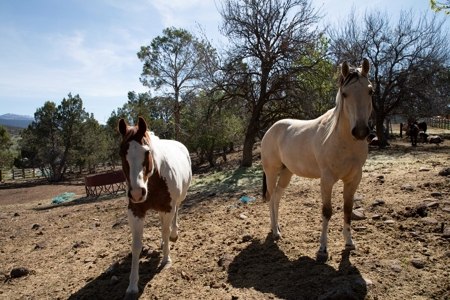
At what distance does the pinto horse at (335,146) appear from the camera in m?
2.87

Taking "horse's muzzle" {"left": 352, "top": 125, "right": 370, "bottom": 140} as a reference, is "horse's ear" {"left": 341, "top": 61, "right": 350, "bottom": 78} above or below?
above

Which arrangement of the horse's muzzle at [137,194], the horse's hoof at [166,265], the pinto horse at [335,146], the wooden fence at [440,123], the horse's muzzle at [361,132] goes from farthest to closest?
the wooden fence at [440,123] → the horse's hoof at [166,265] → the pinto horse at [335,146] → the horse's muzzle at [361,132] → the horse's muzzle at [137,194]

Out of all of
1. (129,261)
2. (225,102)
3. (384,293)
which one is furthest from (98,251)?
(225,102)

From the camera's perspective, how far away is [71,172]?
3244cm

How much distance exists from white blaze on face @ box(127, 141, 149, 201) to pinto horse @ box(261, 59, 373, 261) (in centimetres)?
212

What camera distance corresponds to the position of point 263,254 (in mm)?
3744

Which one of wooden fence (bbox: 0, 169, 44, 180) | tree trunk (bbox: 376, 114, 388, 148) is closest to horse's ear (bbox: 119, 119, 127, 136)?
tree trunk (bbox: 376, 114, 388, 148)

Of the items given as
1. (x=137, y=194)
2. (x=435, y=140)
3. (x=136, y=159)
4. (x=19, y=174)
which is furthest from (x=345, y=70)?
(x=19, y=174)

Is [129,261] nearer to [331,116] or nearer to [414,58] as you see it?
[331,116]

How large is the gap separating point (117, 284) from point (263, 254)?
1.87 metres

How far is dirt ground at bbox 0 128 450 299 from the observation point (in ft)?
9.19

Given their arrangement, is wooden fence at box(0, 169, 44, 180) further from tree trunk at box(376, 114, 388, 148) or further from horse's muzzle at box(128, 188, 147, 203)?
horse's muzzle at box(128, 188, 147, 203)

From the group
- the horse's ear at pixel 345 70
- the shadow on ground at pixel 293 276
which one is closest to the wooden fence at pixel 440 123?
the horse's ear at pixel 345 70

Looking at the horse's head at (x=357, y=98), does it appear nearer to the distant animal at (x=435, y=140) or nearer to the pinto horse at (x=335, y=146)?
the pinto horse at (x=335, y=146)
